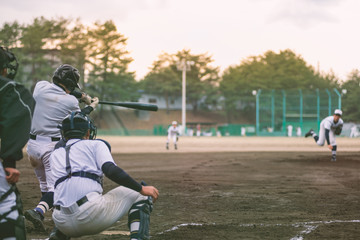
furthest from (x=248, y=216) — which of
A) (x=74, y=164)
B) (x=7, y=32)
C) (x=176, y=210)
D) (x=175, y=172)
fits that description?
(x=7, y=32)

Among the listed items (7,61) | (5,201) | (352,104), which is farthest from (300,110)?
(5,201)

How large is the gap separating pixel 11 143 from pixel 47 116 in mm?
3059

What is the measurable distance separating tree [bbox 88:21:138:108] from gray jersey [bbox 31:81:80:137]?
195ft

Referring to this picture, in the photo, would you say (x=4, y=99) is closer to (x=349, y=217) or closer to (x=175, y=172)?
(x=349, y=217)

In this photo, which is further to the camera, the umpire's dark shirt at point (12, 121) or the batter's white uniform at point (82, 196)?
the batter's white uniform at point (82, 196)

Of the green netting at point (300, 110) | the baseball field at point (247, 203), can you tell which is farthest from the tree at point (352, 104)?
the baseball field at point (247, 203)

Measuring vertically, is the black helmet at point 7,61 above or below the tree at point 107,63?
below

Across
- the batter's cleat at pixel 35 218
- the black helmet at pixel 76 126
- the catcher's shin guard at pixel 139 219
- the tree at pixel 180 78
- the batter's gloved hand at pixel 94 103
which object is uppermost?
the tree at pixel 180 78

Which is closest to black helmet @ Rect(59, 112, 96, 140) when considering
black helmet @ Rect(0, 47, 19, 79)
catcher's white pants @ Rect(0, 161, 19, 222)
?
black helmet @ Rect(0, 47, 19, 79)

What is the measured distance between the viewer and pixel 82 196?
406 centimetres

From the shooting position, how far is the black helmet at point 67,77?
6164mm

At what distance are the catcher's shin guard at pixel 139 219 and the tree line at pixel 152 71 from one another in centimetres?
5156

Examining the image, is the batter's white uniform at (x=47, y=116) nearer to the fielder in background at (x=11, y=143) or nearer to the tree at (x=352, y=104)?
the fielder in background at (x=11, y=143)

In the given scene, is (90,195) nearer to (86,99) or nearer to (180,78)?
(86,99)
